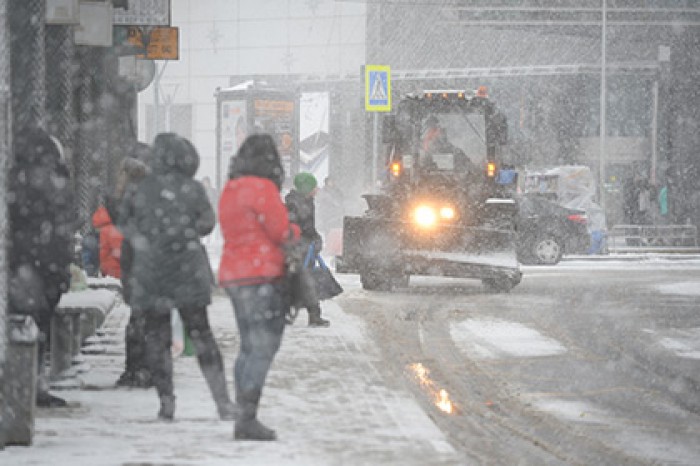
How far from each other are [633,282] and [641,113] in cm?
2075

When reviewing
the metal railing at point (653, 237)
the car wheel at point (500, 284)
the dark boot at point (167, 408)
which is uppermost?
the dark boot at point (167, 408)

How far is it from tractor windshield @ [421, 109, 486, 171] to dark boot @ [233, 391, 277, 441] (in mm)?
12385

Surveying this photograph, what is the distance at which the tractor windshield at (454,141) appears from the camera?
1998cm

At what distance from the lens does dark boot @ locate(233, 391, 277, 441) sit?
7.72 m

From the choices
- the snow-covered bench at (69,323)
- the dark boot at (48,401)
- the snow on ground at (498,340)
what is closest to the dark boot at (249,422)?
the dark boot at (48,401)

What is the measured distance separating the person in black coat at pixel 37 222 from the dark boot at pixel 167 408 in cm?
96

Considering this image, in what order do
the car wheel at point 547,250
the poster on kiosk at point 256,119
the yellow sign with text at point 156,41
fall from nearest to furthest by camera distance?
the yellow sign with text at point 156,41, the car wheel at point 547,250, the poster on kiosk at point 256,119

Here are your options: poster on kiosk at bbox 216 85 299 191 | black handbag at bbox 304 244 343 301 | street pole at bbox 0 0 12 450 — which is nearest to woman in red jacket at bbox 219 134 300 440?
street pole at bbox 0 0 12 450

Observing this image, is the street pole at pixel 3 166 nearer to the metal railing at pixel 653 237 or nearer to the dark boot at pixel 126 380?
the dark boot at pixel 126 380

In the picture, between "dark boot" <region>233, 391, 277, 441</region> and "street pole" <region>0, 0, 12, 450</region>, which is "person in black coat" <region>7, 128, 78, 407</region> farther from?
"dark boot" <region>233, 391, 277, 441</region>

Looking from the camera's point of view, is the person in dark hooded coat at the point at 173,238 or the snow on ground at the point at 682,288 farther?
the snow on ground at the point at 682,288

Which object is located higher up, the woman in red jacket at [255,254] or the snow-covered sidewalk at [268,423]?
the woman in red jacket at [255,254]

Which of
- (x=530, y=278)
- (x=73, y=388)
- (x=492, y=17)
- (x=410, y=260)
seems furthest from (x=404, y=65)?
(x=73, y=388)

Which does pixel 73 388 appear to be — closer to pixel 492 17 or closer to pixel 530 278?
pixel 530 278
